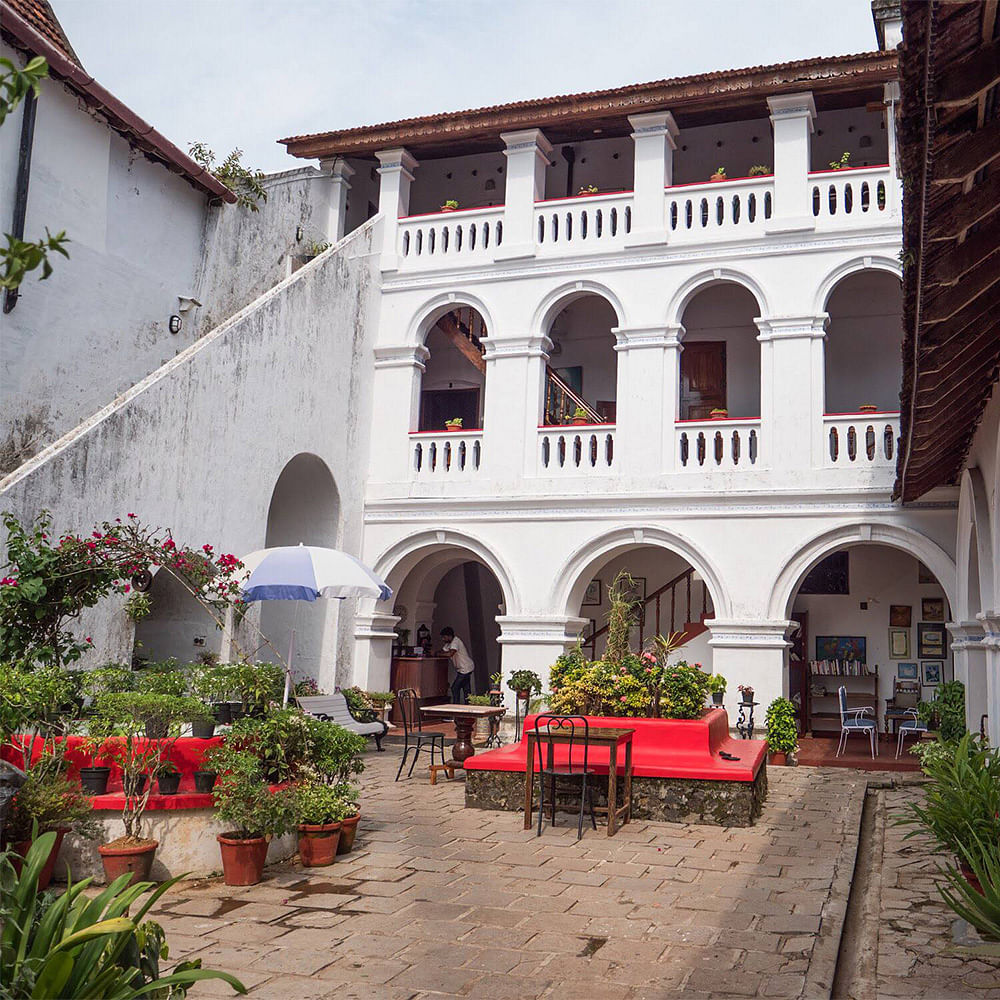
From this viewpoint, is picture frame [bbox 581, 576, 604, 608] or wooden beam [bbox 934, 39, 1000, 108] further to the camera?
picture frame [bbox 581, 576, 604, 608]

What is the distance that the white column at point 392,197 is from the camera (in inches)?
657

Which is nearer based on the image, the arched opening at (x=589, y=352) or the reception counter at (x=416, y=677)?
the reception counter at (x=416, y=677)

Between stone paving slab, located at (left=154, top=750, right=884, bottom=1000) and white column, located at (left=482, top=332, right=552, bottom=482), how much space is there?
23.7ft

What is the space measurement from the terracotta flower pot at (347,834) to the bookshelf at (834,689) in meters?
10.6

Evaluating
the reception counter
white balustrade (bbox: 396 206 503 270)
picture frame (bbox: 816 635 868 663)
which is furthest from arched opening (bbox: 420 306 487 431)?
picture frame (bbox: 816 635 868 663)

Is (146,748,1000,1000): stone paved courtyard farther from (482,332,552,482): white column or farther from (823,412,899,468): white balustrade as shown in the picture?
(482,332,552,482): white column

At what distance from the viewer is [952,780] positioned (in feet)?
23.5

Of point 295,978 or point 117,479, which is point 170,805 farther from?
point 117,479

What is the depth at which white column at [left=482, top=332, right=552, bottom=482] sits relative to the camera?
50.3 feet

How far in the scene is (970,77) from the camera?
3.68m

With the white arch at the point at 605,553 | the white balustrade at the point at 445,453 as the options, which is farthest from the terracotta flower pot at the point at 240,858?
the white balustrade at the point at 445,453

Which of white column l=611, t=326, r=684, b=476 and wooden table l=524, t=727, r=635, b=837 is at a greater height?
white column l=611, t=326, r=684, b=476

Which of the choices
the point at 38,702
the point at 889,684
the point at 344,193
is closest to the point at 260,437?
the point at 344,193

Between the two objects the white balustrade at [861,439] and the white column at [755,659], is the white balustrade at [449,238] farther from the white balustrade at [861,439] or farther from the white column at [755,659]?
the white column at [755,659]
